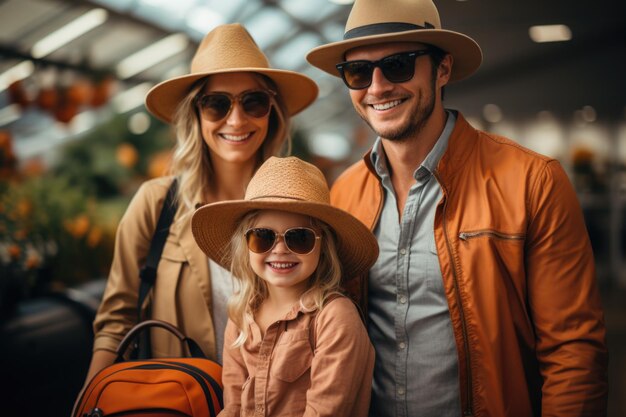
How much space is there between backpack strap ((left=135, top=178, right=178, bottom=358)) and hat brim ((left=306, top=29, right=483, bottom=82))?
0.81 meters

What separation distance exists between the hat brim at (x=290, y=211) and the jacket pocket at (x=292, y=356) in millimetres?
322

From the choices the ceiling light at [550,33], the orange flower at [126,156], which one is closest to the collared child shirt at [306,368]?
the orange flower at [126,156]

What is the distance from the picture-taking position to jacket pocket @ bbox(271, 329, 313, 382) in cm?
171

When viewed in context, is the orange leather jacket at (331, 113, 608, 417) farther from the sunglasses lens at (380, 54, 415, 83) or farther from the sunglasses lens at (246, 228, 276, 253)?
the sunglasses lens at (246, 228, 276, 253)

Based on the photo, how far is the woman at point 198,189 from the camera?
2.15m

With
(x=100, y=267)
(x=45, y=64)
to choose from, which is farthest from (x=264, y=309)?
(x=45, y=64)

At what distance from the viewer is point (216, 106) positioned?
7.28 feet

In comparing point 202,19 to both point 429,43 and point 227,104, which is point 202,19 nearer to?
point 227,104

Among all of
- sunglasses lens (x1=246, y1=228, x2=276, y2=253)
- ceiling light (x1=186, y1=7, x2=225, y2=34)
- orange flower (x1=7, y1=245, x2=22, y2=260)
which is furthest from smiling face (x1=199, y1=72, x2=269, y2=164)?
ceiling light (x1=186, y1=7, x2=225, y2=34)

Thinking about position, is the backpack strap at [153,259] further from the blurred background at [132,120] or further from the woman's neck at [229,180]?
the blurred background at [132,120]

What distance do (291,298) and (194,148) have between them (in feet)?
2.66

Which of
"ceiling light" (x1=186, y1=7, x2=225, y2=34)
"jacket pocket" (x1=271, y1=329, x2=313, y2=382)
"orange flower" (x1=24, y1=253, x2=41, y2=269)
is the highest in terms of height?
"ceiling light" (x1=186, y1=7, x2=225, y2=34)

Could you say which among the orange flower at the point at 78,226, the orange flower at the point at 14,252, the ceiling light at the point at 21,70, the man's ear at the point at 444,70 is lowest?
the orange flower at the point at 14,252

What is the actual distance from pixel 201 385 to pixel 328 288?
1.65 ft
